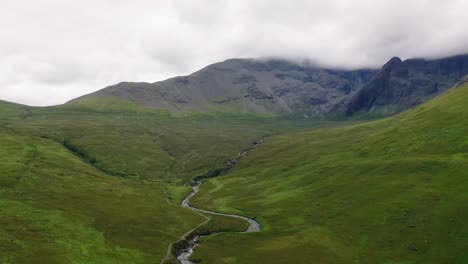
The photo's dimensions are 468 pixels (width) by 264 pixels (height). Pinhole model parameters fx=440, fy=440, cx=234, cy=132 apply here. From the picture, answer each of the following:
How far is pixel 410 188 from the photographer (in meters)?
139

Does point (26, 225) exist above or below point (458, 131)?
below

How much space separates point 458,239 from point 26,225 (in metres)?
108

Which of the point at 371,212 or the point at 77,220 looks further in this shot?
the point at 371,212

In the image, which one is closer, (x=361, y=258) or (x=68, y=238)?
(x=361, y=258)

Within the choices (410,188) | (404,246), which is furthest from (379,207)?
(404,246)

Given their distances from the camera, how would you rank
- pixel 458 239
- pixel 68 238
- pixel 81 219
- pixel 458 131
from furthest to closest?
1. pixel 458 131
2. pixel 81 219
3. pixel 68 238
4. pixel 458 239

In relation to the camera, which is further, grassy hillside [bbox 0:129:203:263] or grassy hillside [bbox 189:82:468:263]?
grassy hillside [bbox 189:82:468:263]

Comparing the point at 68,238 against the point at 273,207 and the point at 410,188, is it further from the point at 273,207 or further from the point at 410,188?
the point at 410,188

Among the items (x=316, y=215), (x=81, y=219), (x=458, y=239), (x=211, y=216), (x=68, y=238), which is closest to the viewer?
(x=458, y=239)

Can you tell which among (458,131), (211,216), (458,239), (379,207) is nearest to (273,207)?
(211,216)

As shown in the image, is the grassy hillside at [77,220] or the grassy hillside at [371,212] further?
the grassy hillside at [371,212]

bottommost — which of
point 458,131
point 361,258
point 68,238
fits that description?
point 361,258

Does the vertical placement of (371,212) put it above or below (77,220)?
below

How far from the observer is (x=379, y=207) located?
13288 cm
